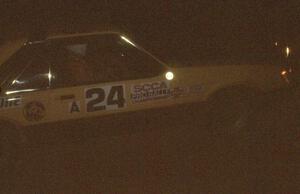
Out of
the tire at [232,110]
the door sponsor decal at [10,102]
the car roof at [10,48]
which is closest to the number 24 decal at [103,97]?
the door sponsor decal at [10,102]

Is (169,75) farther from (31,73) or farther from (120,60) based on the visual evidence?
(31,73)

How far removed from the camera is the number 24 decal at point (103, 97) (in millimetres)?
9203

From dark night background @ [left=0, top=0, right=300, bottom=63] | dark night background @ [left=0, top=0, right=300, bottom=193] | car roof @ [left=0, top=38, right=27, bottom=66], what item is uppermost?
dark night background @ [left=0, top=0, right=300, bottom=63]

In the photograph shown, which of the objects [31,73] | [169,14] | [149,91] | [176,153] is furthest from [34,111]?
[169,14]

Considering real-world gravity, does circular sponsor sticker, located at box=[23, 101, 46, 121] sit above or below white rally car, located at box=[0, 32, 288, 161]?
below

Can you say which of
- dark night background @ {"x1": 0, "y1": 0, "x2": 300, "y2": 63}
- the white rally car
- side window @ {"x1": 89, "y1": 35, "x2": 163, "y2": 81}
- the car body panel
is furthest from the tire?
dark night background @ {"x1": 0, "y1": 0, "x2": 300, "y2": 63}

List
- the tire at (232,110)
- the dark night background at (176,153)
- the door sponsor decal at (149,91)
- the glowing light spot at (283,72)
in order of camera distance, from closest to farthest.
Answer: the dark night background at (176,153), the door sponsor decal at (149,91), the tire at (232,110), the glowing light spot at (283,72)

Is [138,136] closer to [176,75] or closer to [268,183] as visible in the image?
[176,75]

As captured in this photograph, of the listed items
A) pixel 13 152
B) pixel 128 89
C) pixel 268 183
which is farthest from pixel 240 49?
pixel 13 152

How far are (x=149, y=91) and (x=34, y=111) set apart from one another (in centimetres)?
141

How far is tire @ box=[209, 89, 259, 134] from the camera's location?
9.69m

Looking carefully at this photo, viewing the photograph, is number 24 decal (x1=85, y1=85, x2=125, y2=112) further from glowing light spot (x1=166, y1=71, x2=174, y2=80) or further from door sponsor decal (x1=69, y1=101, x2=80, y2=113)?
glowing light spot (x1=166, y1=71, x2=174, y2=80)

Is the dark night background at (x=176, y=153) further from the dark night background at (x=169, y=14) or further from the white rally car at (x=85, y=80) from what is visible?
the dark night background at (x=169, y=14)

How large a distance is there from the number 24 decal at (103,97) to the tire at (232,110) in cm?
120
